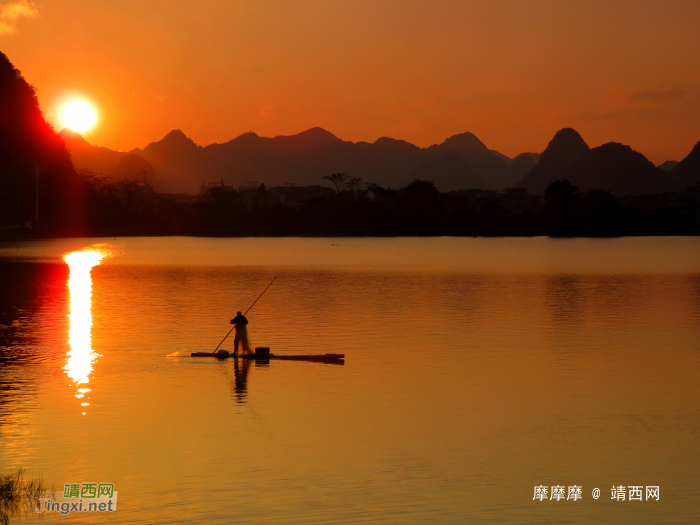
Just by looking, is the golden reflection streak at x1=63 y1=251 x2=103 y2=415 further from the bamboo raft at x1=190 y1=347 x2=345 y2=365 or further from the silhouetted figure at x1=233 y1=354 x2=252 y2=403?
the bamboo raft at x1=190 y1=347 x2=345 y2=365

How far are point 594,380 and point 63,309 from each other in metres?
26.5

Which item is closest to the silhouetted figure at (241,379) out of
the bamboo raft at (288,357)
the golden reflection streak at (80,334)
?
the bamboo raft at (288,357)

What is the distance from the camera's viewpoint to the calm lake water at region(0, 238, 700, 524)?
13203 mm

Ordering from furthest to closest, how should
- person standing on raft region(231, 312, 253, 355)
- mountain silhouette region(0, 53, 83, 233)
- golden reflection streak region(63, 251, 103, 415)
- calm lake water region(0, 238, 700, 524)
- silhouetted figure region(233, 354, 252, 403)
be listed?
mountain silhouette region(0, 53, 83, 233)
person standing on raft region(231, 312, 253, 355)
golden reflection streak region(63, 251, 103, 415)
silhouetted figure region(233, 354, 252, 403)
calm lake water region(0, 238, 700, 524)

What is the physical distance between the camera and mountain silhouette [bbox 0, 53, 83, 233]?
16575cm

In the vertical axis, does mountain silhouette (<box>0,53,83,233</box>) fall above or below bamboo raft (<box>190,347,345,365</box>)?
above

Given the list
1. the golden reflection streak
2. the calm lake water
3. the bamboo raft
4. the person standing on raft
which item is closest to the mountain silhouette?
the golden reflection streak

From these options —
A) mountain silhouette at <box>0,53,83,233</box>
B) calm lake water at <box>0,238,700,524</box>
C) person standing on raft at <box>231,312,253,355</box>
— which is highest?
mountain silhouette at <box>0,53,83,233</box>

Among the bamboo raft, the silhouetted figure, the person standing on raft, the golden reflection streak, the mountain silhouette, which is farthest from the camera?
the mountain silhouette

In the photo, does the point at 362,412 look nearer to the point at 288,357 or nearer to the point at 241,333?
the point at 288,357

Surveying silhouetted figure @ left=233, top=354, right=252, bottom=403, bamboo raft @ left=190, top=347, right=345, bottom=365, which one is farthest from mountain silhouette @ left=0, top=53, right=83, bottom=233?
silhouetted figure @ left=233, top=354, right=252, bottom=403

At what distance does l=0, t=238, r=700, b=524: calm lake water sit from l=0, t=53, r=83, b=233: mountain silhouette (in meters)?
133

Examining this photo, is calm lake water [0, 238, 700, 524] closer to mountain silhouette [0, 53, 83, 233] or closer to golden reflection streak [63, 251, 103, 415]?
golden reflection streak [63, 251, 103, 415]

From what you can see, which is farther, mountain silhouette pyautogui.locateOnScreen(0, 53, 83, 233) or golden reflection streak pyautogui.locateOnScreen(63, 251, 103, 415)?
mountain silhouette pyautogui.locateOnScreen(0, 53, 83, 233)
